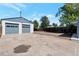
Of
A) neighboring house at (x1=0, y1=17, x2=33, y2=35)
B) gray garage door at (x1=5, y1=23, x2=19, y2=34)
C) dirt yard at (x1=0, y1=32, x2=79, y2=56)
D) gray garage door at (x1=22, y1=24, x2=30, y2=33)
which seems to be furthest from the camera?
gray garage door at (x1=22, y1=24, x2=30, y2=33)

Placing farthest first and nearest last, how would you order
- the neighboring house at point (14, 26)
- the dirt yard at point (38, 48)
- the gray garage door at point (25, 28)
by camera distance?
1. the gray garage door at point (25, 28)
2. the neighboring house at point (14, 26)
3. the dirt yard at point (38, 48)

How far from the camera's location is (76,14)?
14445mm

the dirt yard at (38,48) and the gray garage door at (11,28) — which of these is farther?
the gray garage door at (11,28)

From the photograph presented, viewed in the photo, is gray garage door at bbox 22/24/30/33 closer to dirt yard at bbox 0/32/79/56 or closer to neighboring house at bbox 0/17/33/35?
neighboring house at bbox 0/17/33/35

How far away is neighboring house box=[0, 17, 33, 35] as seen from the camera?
1326cm

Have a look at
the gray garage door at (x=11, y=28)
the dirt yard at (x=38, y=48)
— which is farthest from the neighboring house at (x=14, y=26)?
the dirt yard at (x=38, y=48)

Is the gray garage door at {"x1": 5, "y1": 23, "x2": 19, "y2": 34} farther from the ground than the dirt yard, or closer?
farther from the ground

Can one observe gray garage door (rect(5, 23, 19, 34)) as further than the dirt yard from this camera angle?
Yes

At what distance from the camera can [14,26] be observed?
45.6 ft

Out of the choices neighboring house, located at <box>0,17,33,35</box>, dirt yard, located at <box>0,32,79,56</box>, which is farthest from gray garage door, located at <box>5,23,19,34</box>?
dirt yard, located at <box>0,32,79,56</box>

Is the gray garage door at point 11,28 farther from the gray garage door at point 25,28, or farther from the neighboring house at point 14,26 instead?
the gray garage door at point 25,28

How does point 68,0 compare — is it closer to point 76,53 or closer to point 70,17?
point 76,53

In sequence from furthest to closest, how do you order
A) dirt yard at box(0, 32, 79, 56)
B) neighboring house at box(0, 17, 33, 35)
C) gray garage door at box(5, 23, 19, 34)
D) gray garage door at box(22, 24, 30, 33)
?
gray garage door at box(22, 24, 30, 33)
gray garage door at box(5, 23, 19, 34)
neighboring house at box(0, 17, 33, 35)
dirt yard at box(0, 32, 79, 56)

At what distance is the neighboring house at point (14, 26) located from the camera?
43.5ft
